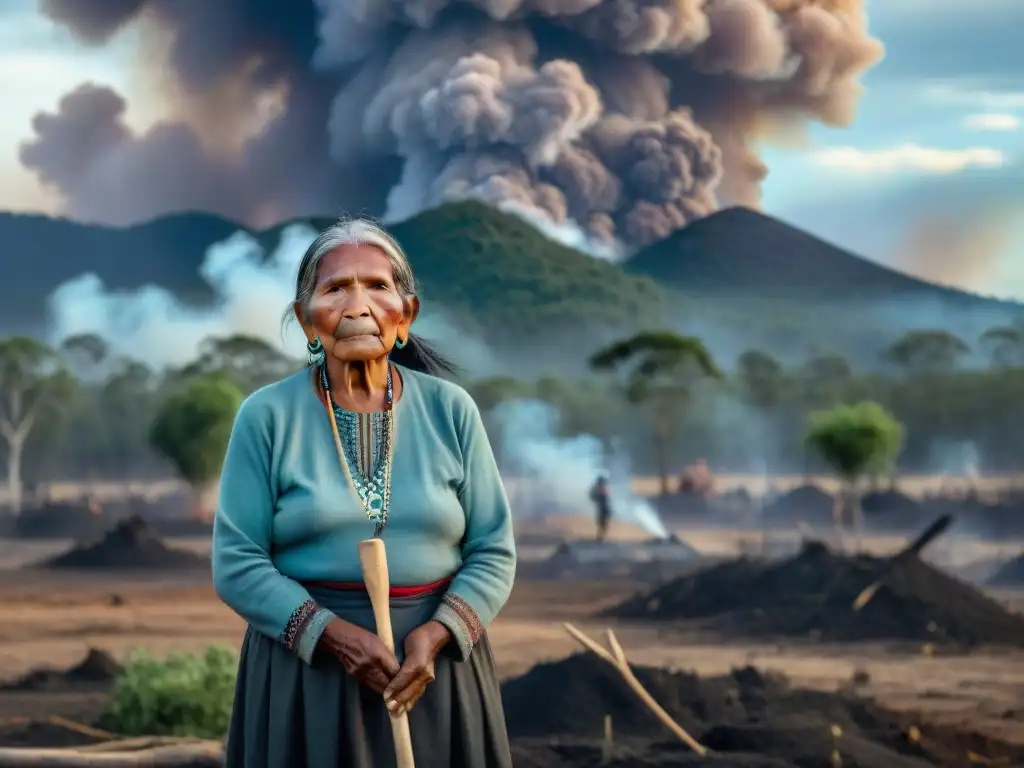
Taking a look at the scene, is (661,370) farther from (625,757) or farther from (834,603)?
(625,757)

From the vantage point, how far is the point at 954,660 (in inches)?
394

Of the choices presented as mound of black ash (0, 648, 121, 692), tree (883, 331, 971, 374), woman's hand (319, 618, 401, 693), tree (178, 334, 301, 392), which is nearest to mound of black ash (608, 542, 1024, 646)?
mound of black ash (0, 648, 121, 692)

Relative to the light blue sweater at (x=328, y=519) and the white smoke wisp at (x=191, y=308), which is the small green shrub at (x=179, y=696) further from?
the white smoke wisp at (x=191, y=308)

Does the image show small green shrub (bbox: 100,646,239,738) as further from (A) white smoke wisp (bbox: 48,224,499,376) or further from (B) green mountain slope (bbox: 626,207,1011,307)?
(B) green mountain slope (bbox: 626,207,1011,307)

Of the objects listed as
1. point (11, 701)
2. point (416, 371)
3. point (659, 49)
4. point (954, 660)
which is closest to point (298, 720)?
point (416, 371)

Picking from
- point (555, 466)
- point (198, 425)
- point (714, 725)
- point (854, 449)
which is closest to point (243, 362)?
point (198, 425)

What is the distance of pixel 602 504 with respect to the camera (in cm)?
1475

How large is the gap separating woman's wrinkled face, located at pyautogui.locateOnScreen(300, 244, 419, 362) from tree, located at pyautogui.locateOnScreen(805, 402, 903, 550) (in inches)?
495

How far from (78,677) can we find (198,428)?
20.3ft

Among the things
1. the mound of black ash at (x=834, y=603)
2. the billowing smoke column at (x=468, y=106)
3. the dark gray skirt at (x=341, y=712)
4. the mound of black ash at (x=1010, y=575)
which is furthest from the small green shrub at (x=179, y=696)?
the billowing smoke column at (x=468, y=106)

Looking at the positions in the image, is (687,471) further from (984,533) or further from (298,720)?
(298,720)

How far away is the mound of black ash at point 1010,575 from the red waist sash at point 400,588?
12.1 meters

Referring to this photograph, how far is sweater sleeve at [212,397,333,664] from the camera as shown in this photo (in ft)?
6.23

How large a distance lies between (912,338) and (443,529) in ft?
48.8
